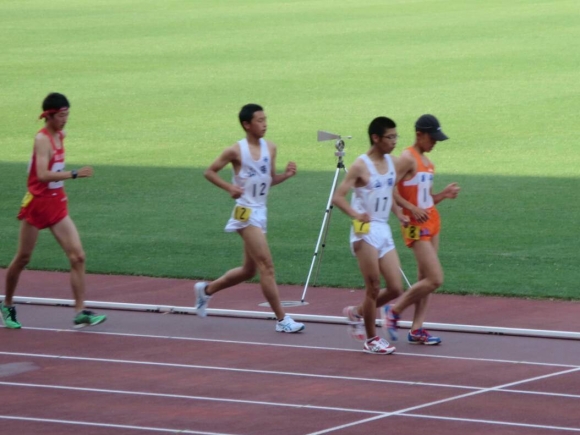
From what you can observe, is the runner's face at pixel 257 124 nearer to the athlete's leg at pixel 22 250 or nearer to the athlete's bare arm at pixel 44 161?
the athlete's bare arm at pixel 44 161

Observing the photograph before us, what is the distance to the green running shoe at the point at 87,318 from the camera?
1164 centimetres

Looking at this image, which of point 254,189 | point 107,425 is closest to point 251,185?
point 254,189

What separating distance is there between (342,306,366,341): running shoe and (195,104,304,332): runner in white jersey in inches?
21.5

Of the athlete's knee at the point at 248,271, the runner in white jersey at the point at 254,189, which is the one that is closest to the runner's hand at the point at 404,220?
the runner in white jersey at the point at 254,189

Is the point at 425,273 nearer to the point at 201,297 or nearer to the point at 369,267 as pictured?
the point at 369,267

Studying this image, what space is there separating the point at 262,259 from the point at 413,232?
1.37m

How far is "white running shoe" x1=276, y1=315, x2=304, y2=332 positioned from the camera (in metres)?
11.4

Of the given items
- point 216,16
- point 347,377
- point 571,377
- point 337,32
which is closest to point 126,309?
point 347,377

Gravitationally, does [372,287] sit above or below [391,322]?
above

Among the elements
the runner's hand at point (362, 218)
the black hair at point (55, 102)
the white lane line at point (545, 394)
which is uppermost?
the black hair at point (55, 102)

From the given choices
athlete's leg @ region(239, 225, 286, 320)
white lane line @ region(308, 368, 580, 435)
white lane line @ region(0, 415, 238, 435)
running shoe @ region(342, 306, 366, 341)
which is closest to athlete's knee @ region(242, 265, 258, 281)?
athlete's leg @ region(239, 225, 286, 320)

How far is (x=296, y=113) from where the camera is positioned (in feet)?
89.8

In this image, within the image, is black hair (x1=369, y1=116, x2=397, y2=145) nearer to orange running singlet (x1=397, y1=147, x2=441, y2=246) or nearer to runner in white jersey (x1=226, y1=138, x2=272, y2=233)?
orange running singlet (x1=397, y1=147, x2=441, y2=246)

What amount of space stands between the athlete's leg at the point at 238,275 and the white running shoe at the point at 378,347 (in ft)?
4.55
